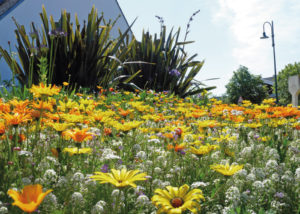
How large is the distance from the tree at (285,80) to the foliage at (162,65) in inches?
910

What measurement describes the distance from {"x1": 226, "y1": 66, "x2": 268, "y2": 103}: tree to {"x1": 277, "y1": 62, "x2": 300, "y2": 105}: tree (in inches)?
64.3

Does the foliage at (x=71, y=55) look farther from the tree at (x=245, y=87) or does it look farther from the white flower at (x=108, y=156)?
the tree at (x=245, y=87)

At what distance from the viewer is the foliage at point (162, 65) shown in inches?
381

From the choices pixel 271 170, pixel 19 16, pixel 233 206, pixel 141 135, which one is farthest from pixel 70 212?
pixel 19 16

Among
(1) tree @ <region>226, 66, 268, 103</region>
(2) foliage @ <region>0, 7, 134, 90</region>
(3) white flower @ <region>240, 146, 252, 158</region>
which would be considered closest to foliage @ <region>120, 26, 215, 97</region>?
(2) foliage @ <region>0, 7, 134, 90</region>

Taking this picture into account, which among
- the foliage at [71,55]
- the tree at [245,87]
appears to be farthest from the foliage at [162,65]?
the tree at [245,87]

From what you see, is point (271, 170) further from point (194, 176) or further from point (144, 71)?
point (144, 71)

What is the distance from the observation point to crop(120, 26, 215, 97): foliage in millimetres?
9672

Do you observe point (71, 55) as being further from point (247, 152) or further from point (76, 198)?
point (76, 198)

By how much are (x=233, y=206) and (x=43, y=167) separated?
1055mm

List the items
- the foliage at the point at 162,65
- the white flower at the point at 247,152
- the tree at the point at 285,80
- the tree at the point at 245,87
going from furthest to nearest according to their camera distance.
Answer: the tree at the point at 245,87 → the tree at the point at 285,80 → the foliage at the point at 162,65 → the white flower at the point at 247,152

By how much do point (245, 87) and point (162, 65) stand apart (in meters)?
24.6

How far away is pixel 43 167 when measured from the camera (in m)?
1.60

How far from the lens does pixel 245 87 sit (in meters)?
31.8
